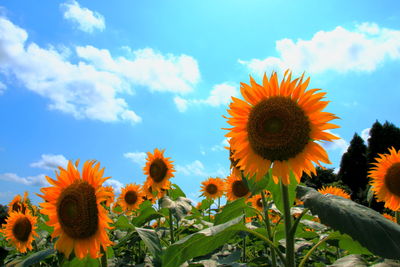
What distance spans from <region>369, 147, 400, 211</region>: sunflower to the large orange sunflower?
128 inches

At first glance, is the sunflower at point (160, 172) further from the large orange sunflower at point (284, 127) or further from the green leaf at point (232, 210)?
the large orange sunflower at point (284, 127)

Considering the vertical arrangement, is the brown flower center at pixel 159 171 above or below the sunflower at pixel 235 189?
above

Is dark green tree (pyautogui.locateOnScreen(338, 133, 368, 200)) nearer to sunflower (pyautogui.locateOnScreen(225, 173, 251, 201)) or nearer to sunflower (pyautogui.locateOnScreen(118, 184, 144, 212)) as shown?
sunflower (pyautogui.locateOnScreen(118, 184, 144, 212))

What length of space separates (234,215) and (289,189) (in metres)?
0.60

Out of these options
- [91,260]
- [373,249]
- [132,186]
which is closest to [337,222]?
[373,249]

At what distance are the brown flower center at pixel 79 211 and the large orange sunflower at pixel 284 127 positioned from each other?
1298 mm

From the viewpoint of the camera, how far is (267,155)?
2625 mm

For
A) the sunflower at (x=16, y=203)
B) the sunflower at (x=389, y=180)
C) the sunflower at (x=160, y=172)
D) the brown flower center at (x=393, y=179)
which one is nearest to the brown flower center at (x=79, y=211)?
the sunflower at (x=160, y=172)

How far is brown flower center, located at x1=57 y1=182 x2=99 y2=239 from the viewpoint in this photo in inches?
107

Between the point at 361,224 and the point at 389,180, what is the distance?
400 centimetres

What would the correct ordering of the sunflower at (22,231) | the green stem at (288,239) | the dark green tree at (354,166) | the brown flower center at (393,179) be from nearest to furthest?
the green stem at (288,239) < the brown flower center at (393,179) < the sunflower at (22,231) < the dark green tree at (354,166)

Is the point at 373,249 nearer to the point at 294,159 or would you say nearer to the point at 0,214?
the point at 294,159

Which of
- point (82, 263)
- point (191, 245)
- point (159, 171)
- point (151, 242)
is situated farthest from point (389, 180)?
point (82, 263)

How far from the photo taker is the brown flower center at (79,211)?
8.90 feet
